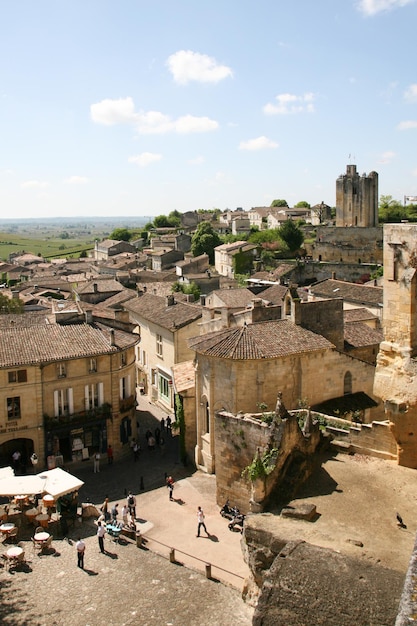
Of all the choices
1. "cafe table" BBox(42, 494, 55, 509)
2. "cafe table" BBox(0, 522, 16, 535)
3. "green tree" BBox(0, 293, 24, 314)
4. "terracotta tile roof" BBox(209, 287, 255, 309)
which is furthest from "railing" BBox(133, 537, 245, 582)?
"green tree" BBox(0, 293, 24, 314)

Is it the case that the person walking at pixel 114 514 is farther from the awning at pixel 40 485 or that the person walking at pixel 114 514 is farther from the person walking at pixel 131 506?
the awning at pixel 40 485

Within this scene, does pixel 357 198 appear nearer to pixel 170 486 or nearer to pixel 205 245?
pixel 205 245

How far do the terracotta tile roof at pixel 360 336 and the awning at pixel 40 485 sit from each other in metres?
15.6

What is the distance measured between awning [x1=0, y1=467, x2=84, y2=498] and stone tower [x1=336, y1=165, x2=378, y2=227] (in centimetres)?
9087

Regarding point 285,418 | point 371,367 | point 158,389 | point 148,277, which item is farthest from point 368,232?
point 285,418

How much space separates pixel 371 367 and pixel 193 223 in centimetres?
13329

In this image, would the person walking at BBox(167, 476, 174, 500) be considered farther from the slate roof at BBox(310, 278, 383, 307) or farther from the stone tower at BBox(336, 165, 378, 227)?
the stone tower at BBox(336, 165, 378, 227)

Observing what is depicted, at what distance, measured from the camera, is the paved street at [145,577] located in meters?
16.4

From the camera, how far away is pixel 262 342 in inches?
1039

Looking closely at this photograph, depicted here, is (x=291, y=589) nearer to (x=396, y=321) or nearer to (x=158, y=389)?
(x=396, y=321)

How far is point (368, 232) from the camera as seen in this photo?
9519 centimetres

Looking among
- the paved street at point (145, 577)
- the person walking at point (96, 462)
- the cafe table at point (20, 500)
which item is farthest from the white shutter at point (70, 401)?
the cafe table at point (20, 500)

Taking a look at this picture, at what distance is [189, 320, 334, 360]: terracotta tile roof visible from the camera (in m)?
25.7

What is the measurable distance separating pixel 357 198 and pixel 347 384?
8383 cm
